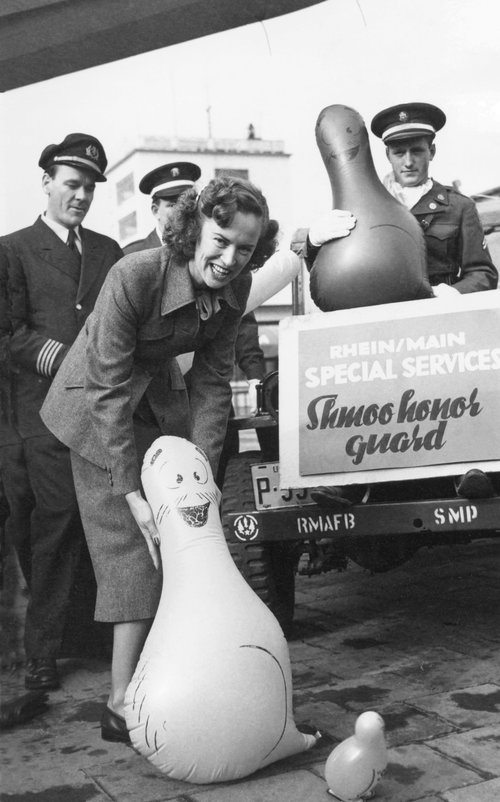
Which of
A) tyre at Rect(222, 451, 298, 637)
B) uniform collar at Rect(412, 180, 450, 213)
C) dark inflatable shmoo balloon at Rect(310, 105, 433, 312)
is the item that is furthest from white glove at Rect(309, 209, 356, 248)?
tyre at Rect(222, 451, 298, 637)

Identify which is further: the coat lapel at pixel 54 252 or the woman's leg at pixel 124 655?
the coat lapel at pixel 54 252

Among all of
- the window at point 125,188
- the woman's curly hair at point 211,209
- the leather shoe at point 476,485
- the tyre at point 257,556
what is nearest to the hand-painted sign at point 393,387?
the leather shoe at point 476,485

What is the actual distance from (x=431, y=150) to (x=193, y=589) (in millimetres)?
2707

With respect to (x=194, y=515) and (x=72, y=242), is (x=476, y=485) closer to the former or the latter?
(x=194, y=515)

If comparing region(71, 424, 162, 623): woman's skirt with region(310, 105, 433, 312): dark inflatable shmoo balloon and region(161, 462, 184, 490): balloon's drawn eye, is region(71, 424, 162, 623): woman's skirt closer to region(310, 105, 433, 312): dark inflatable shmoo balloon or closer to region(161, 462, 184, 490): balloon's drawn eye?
region(161, 462, 184, 490): balloon's drawn eye

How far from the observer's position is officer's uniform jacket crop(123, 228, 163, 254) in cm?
449

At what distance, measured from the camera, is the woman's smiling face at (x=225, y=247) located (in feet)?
9.11

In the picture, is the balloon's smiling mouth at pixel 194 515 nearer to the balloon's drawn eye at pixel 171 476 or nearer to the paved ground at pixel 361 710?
the balloon's drawn eye at pixel 171 476

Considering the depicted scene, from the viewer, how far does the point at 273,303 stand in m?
5.15

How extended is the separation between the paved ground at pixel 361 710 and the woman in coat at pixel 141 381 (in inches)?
10.1

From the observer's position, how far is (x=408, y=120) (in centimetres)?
432

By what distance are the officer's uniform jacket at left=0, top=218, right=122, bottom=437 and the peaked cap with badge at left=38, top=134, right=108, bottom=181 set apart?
261mm

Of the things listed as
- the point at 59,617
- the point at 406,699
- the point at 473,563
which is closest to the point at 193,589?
the point at 406,699

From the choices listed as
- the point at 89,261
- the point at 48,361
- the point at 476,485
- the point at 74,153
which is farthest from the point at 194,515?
the point at 74,153
